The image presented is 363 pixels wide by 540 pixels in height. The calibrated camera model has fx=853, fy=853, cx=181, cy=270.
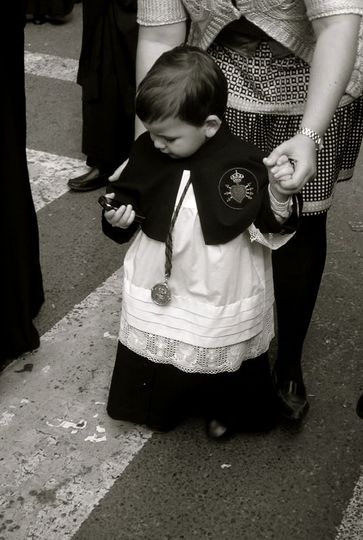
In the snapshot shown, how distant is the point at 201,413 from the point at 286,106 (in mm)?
1094

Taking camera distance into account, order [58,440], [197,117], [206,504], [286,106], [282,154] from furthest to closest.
Result: [58,440] < [206,504] < [286,106] < [197,117] < [282,154]

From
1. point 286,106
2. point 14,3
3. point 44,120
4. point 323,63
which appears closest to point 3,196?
point 14,3

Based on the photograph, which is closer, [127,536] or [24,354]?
[127,536]

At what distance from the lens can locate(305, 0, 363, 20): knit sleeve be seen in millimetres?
2053

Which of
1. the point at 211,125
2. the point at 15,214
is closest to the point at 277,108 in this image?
the point at 211,125

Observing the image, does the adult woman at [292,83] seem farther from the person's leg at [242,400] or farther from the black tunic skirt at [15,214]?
the black tunic skirt at [15,214]

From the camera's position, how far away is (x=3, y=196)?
2.89m

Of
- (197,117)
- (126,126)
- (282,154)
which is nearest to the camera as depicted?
(282,154)

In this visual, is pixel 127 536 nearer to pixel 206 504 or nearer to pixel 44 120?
pixel 206 504

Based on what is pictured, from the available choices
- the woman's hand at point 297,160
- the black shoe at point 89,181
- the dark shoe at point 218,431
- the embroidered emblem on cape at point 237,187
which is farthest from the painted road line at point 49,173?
the woman's hand at point 297,160

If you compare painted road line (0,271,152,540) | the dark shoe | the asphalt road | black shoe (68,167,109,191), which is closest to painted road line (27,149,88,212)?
black shoe (68,167,109,191)

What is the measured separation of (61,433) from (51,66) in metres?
3.95

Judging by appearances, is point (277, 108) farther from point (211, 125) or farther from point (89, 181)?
point (89, 181)

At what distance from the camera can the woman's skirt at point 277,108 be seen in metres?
2.37
